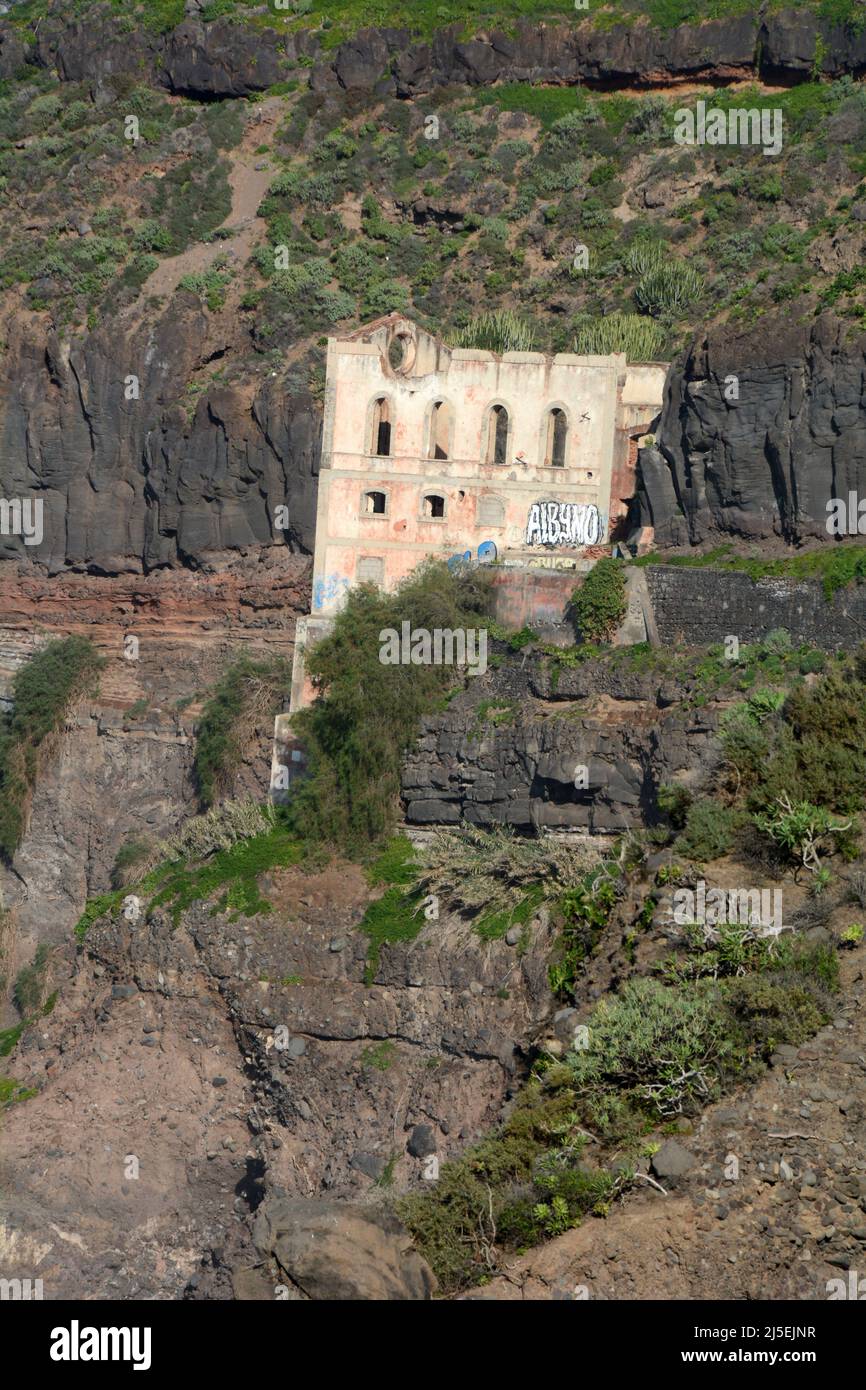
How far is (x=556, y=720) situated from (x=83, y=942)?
1018 cm

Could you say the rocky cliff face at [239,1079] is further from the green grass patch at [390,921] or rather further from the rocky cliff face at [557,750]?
the rocky cliff face at [557,750]

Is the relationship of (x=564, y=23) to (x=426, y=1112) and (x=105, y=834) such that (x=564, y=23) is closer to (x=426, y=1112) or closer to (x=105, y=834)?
(x=105, y=834)

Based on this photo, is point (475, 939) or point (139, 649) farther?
point (139, 649)

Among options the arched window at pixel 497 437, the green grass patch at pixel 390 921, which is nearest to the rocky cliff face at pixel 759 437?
the arched window at pixel 497 437

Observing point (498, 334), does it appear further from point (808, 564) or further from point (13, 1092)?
point (13, 1092)

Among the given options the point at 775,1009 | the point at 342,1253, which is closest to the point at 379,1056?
the point at 775,1009

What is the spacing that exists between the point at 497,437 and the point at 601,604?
23.7ft

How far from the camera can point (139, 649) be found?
174 ft

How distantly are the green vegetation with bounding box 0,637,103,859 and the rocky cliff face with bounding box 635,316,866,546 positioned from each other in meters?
17.4

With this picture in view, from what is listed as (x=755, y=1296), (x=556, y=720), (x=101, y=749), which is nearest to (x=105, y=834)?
(x=101, y=749)

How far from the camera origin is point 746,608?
1391 inches

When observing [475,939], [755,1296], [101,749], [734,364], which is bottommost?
[755,1296]

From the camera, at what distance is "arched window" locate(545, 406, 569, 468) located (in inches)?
1645

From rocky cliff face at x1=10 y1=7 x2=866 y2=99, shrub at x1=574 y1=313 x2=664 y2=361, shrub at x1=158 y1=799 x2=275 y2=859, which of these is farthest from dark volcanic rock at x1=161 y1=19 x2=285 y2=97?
shrub at x1=158 y1=799 x2=275 y2=859
